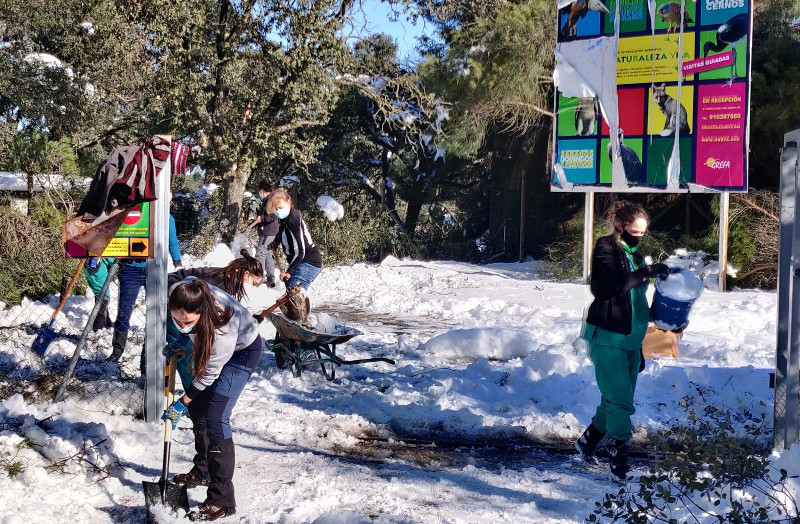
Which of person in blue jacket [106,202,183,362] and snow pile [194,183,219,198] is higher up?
snow pile [194,183,219,198]

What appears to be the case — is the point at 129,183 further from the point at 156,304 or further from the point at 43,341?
the point at 43,341

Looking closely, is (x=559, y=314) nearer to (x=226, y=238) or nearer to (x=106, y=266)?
(x=106, y=266)

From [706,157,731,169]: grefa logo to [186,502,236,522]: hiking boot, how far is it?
1208 cm

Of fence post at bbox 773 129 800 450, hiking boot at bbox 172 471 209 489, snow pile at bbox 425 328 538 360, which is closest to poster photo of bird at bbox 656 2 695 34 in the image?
snow pile at bbox 425 328 538 360

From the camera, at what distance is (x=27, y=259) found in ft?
31.6

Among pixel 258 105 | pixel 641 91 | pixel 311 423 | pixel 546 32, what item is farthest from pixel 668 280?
pixel 546 32

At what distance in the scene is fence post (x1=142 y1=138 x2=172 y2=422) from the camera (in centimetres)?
554

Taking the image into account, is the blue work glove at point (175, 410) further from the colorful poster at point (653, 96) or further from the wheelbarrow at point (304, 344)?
the colorful poster at point (653, 96)

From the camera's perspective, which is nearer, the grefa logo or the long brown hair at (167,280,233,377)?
the long brown hair at (167,280,233,377)

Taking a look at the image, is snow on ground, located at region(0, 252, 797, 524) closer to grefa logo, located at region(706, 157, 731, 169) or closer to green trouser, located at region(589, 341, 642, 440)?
green trouser, located at region(589, 341, 642, 440)

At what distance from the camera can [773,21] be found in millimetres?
18812

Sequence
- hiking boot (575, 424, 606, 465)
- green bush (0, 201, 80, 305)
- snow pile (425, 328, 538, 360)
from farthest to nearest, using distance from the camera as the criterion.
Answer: green bush (0, 201, 80, 305)
snow pile (425, 328, 538, 360)
hiking boot (575, 424, 606, 465)

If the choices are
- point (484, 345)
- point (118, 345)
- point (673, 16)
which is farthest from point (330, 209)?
point (118, 345)

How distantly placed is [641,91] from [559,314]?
5176 millimetres
